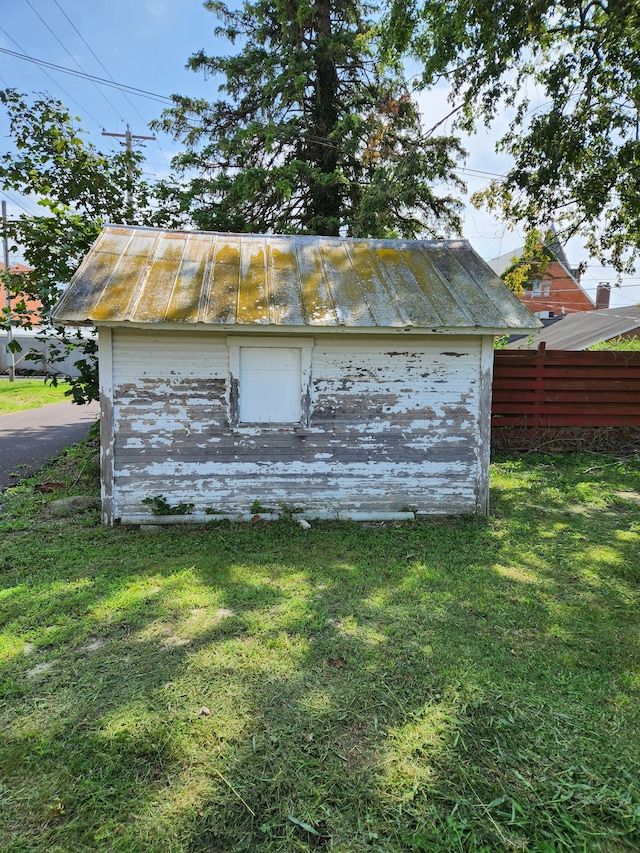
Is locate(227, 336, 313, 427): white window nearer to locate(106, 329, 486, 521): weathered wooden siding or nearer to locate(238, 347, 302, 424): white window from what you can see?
locate(238, 347, 302, 424): white window

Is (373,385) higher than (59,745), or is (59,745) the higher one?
(373,385)

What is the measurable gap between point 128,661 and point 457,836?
2.22 m

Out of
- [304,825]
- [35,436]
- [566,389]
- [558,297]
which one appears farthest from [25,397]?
[558,297]

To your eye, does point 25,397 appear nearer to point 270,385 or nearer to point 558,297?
point 270,385

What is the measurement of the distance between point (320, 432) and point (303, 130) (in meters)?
11.0

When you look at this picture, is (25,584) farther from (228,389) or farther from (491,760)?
(491,760)

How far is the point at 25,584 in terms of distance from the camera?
14.2 ft

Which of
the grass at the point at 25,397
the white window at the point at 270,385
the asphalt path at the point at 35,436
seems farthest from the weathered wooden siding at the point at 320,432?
the grass at the point at 25,397

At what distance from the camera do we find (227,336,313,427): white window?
5.80 meters

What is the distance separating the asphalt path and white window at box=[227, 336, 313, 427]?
3.52m

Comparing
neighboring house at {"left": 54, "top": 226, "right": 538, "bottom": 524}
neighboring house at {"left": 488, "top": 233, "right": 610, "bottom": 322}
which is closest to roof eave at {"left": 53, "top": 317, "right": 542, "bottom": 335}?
neighboring house at {"left": 54, "top": 226, "right": 538, "bottom": 524}

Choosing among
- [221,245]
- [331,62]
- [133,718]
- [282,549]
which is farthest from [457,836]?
[331,62]

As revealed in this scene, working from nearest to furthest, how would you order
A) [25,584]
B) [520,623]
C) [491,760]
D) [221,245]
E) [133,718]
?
[491,760] < [133,718] < [520,623] < [25,584] < [221,245]

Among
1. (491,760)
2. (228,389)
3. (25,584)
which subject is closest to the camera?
(491,760)
